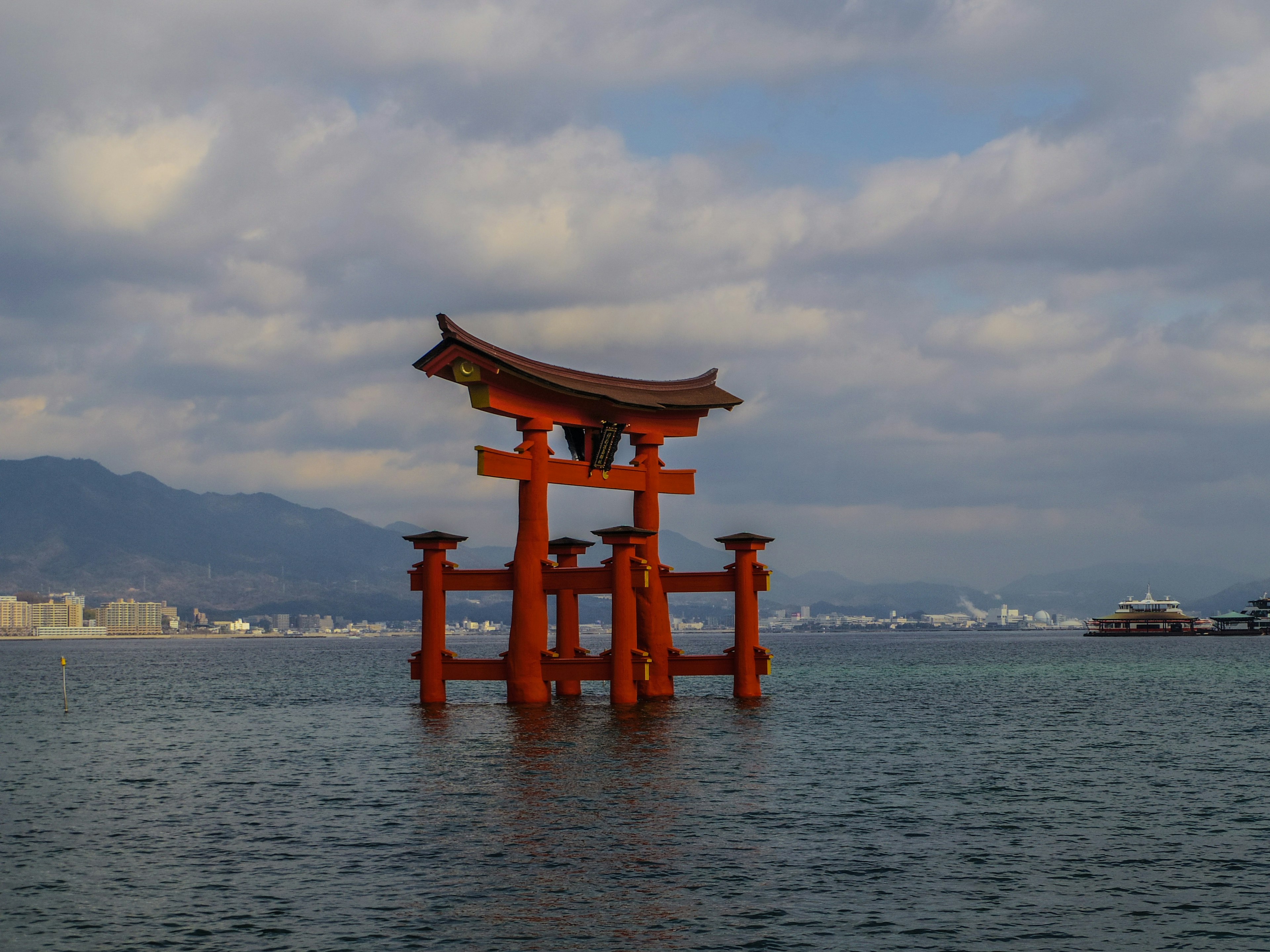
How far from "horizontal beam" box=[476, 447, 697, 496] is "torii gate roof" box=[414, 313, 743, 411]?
8.80 ft

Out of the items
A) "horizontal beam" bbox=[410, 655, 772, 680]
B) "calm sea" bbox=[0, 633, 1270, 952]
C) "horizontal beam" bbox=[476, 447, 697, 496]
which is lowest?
"calm sea" bbox=[0, 633, 1270, 952]

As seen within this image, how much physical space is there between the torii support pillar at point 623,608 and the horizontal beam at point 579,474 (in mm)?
2803

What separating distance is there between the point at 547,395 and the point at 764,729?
14.1m

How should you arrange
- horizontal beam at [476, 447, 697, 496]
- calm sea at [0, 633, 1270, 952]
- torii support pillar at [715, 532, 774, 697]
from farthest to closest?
1. torii support pillar at [715, 532, 774, 697]
2. horizontal beam at [476, 447, 697, 496]
3. calm sea at [0, 633, 1270, 952]

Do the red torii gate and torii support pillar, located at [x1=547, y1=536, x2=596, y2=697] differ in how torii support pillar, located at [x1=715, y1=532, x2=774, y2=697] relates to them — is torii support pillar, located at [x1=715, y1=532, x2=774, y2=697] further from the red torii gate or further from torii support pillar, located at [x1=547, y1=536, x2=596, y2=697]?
torii support pillar, located at [x1=547, y1=536, x2=596, y2=697]

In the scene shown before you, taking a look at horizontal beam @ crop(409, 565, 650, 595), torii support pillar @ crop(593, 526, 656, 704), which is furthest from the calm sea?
horizontal beam @ crop(409, 565, 650, 595)

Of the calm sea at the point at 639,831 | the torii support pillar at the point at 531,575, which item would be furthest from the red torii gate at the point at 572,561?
the calm sea at the point at 639,831

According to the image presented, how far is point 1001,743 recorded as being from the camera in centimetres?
3972

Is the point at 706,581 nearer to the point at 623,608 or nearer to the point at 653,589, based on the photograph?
the point at 653,589

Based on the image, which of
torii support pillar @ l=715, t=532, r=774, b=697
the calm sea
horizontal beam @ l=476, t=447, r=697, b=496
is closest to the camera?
the calm sea

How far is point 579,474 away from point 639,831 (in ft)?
77.8

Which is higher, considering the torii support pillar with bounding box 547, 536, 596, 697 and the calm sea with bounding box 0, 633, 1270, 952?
the torii support pillar with bounding box 547, 536, 596, 697

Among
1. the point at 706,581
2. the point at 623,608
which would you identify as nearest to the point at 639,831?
the point at 623,608

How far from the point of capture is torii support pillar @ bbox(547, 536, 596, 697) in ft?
159
